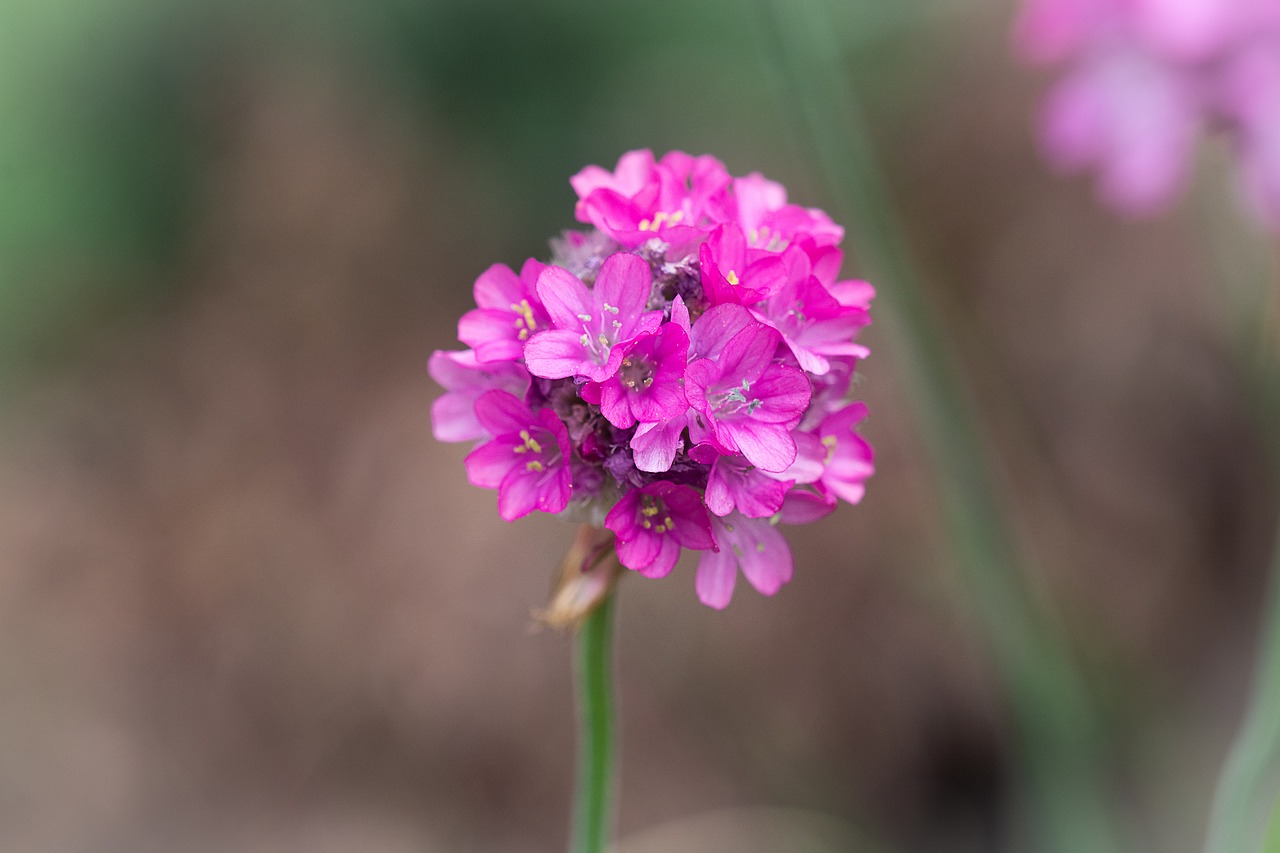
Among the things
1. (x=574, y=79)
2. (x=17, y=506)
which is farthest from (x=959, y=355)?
(x=17, y=506)

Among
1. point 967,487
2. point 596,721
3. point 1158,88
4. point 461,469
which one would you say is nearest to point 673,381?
point 596,721

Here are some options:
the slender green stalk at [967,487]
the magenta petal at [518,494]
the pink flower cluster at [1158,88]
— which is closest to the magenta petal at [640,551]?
the magenta petal at [518,494]

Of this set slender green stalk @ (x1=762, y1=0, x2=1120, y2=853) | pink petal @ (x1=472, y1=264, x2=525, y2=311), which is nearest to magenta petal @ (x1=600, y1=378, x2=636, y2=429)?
pink petal @ (x1=472, y1=264, x2=525, y2=311)

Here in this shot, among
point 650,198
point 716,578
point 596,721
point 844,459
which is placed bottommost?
point 596,721

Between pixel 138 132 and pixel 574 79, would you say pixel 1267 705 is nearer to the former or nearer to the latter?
pixel 574 79

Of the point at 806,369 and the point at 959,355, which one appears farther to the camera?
the point at 959,355

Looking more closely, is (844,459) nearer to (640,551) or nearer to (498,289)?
(640,551)

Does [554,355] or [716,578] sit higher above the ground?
[554,355]

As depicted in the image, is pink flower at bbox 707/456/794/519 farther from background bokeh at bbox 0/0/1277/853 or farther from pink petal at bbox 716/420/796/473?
background bokeh at bbox 0/0/1277/853
